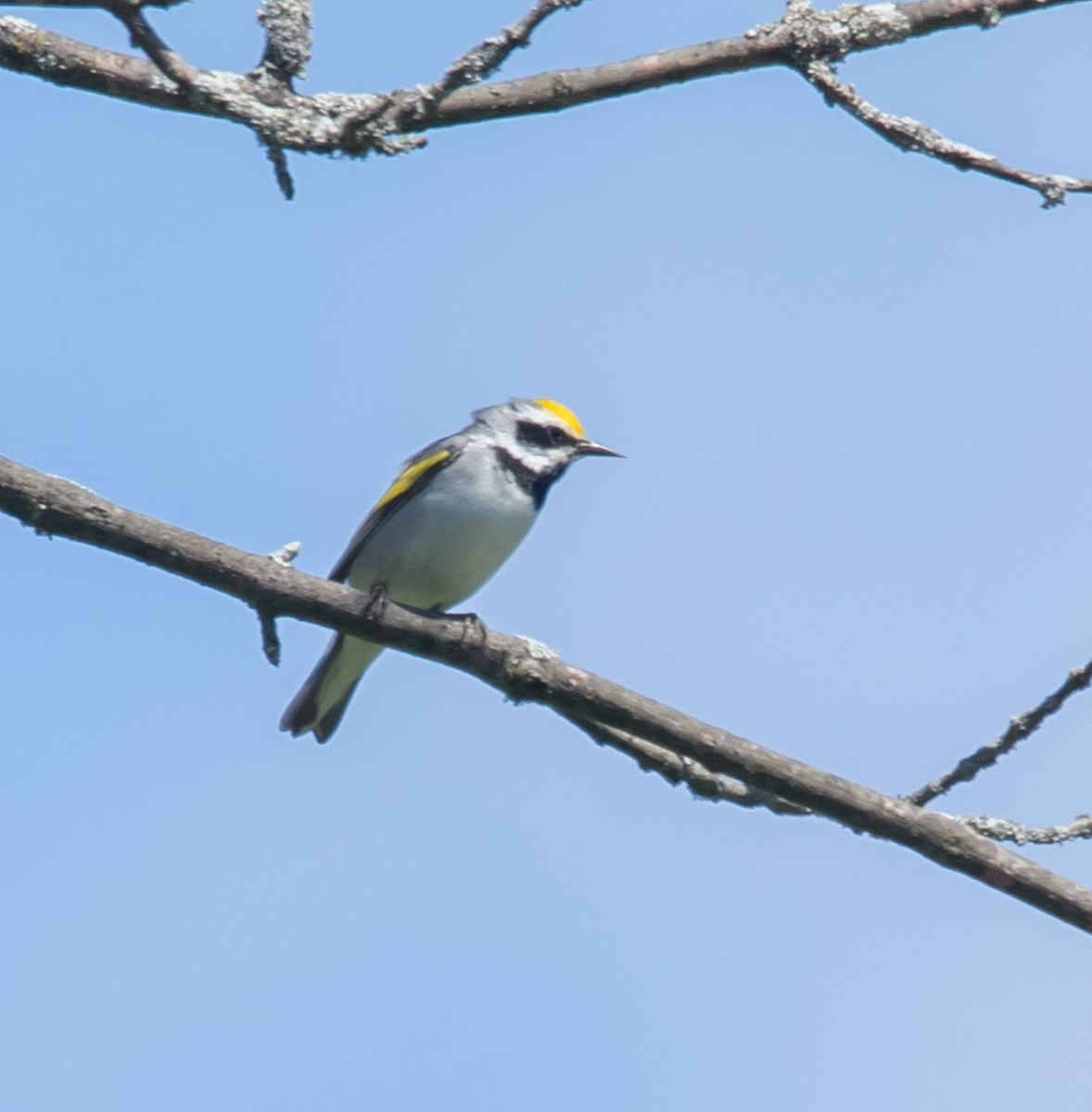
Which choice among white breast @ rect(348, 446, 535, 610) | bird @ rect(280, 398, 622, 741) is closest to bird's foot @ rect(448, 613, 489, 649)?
bird @ rect(280, 398, 622, 741)

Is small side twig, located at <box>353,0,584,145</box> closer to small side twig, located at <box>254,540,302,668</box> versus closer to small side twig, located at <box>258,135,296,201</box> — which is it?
small side twig, located at <box>258,135,296,201</box>

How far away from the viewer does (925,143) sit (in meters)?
4.30

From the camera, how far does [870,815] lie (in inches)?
171

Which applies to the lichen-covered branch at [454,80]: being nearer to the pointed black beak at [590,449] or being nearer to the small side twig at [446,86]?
the small side twig at [446,86]

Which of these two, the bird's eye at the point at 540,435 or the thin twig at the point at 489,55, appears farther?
the bird's eye at the point at 540,435

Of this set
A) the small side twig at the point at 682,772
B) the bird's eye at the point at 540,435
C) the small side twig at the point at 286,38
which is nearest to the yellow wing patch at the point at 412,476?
the bird's eye at the point at 540,435

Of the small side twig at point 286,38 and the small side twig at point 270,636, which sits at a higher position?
the small side twig at point 286,38

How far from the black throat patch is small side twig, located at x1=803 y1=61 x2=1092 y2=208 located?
177 inches

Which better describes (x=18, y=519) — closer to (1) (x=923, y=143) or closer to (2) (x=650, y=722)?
(2) (x=650, y=722)

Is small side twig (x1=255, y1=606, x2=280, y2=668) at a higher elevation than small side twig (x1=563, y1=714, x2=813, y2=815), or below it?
below

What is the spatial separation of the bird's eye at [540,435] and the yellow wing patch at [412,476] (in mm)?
550

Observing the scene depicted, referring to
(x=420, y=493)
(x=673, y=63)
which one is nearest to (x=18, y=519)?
(x=673, y=63)

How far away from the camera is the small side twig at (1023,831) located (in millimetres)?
4527

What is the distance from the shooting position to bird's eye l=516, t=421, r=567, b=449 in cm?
916
